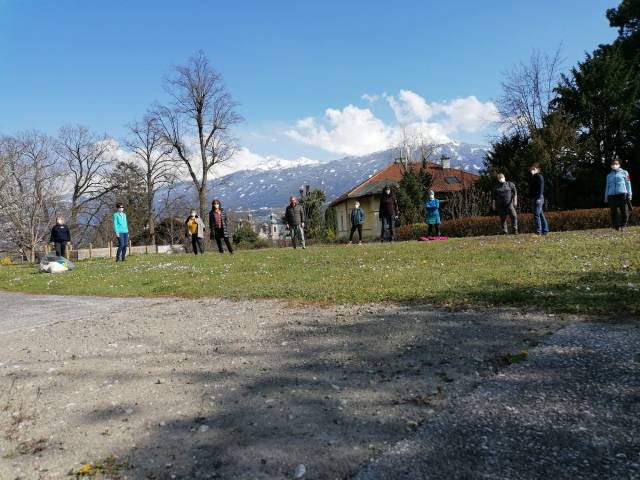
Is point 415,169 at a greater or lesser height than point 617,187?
greater

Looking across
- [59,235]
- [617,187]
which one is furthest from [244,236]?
[617,187]

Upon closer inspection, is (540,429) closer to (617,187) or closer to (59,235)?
(617,187)

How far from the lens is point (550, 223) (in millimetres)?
23766

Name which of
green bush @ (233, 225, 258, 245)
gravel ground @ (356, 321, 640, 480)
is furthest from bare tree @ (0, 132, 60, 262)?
gravel ground @ (356, 321, 640, 480)

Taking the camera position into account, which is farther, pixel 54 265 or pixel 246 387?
pixel 54 265

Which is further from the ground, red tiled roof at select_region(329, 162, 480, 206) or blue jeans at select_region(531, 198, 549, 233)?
red tiled roof at select_region(329, 162, 480, 206)

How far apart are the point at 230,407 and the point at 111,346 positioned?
8.56ft

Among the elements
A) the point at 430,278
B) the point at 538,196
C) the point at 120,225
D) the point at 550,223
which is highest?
the point at 120,225

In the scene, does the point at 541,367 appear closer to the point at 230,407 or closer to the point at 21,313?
the point at 230,407

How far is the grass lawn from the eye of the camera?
264 inches

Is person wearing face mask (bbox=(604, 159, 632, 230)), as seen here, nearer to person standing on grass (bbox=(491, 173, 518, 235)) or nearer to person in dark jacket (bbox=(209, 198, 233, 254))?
person standing on grass (bbox=(491, 173, 518, 235))

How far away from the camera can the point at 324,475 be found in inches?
104

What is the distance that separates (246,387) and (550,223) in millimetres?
22945

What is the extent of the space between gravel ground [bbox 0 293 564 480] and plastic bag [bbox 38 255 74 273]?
36.7 feet
